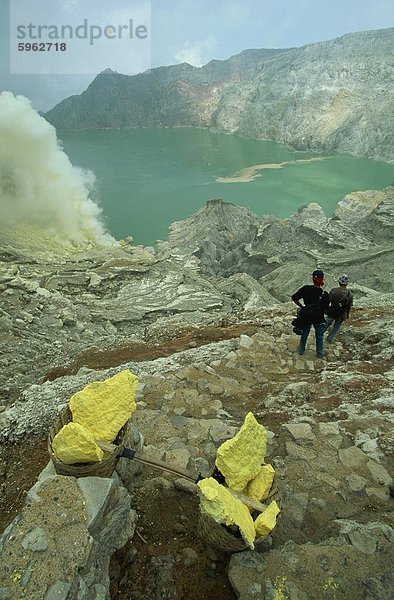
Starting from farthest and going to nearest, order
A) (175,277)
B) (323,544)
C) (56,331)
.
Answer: (175,277), (56,331), (323,544)

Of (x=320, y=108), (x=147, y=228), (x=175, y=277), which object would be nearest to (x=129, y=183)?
(x=147, y=228)

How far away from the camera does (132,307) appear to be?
1554cm

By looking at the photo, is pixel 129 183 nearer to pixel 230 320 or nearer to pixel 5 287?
pixel 5 287

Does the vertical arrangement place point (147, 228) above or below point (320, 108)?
below

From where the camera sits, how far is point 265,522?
3336 mm

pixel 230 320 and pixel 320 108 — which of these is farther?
pixel 320 108

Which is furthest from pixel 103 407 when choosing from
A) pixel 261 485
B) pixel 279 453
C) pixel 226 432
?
pixel 279 453

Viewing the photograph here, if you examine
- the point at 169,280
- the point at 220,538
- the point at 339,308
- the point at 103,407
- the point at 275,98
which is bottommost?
the point at 169,280

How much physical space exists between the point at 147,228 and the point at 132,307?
19998 mm

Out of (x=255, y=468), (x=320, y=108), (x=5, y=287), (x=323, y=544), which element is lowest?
(x=5, y=287)

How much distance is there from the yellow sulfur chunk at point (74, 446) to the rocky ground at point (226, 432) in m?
0.30

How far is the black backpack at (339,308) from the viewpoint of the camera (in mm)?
7478

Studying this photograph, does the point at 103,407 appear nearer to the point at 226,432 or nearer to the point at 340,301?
the point at 226,432

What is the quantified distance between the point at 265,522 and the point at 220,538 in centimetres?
39
